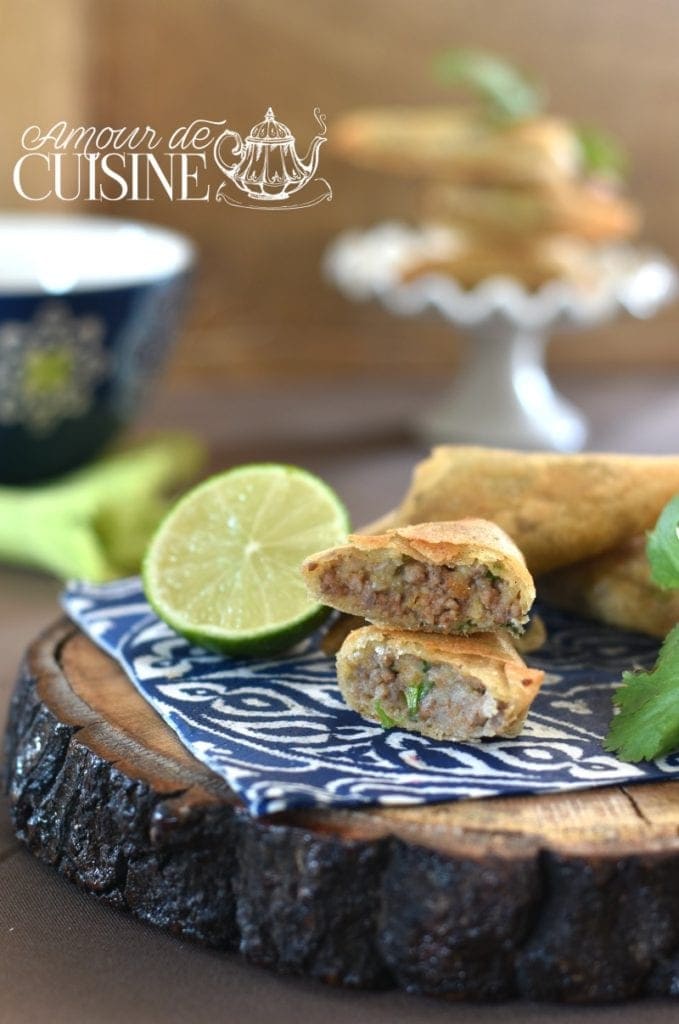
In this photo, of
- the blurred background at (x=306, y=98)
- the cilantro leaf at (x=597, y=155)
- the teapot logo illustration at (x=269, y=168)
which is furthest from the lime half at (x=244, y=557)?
the blurred background at (x=306, y=98)

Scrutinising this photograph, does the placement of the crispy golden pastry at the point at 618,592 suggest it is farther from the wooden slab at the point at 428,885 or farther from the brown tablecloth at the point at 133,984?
the brown tablecloth at the point at 133,984

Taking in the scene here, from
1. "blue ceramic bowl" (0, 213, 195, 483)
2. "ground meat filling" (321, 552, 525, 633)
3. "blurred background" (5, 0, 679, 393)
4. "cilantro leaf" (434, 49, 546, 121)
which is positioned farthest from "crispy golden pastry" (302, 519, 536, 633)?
"blurred background" (5, 0, 679, 393)

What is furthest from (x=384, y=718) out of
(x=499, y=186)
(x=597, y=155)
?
(x=597, y=155)

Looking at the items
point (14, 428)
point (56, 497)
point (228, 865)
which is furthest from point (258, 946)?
point (14, 428)

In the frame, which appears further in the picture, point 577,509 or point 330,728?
point 577,509

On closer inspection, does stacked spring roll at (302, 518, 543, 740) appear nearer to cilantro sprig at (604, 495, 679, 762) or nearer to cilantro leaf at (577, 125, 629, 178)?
cilantro sprig at (604, 495, 679, 762)

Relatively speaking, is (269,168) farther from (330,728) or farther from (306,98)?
(330,728)
